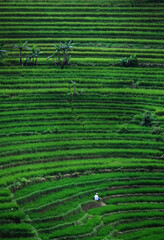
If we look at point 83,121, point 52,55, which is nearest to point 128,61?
point 52,55

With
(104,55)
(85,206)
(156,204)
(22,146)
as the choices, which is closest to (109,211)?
(85,206)

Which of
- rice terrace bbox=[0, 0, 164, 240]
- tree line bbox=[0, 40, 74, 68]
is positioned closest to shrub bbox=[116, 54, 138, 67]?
rice terrace bbox=[0, 0, 164, 240]

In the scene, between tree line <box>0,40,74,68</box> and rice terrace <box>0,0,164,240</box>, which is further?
tree line <box>0,40,74,68</box>

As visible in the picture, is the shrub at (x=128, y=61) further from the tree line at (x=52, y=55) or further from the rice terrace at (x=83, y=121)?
the tree line at (x=52, y=55)

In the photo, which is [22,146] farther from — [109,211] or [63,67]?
[63,67]

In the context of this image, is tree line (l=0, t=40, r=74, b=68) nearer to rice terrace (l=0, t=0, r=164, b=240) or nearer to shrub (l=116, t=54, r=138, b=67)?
rice terrace (l=0, t=0, r=164, b=240)

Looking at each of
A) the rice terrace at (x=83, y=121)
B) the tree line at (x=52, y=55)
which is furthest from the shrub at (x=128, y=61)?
the tree line at (x=52, y=55)
